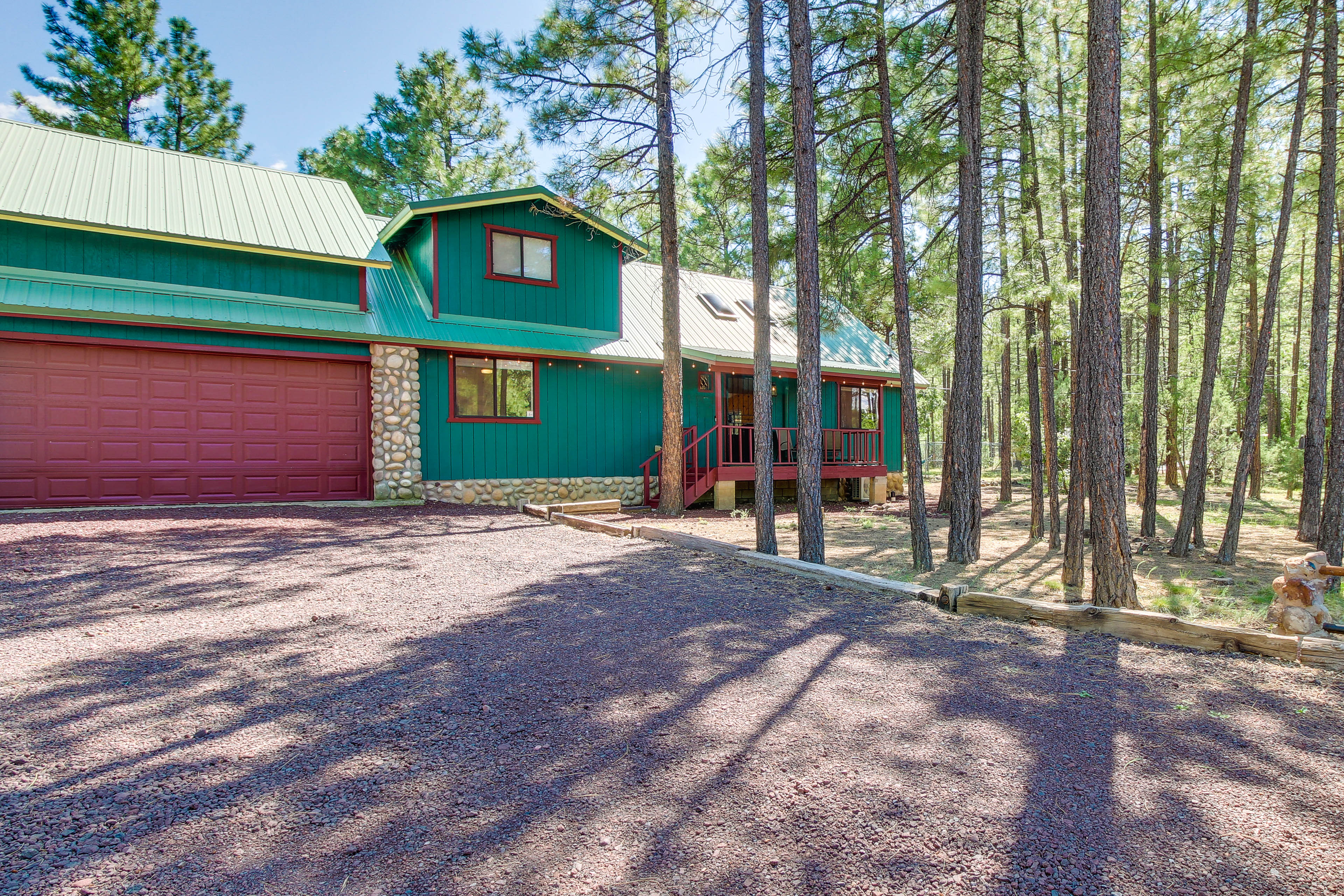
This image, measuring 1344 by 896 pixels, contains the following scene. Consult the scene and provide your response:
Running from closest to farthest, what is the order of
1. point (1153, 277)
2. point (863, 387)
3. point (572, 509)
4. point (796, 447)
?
point (1153, 277)
point (572, 509)
point (796, 447)
point (863, 387)

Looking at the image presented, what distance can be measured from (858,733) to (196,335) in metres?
10.3

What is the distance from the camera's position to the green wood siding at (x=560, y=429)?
11.2m

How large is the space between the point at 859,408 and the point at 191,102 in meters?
21.2

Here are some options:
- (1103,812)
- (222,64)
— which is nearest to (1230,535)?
(1103,812)

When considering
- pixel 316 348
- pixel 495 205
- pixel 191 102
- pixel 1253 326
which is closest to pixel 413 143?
pixel 191 102

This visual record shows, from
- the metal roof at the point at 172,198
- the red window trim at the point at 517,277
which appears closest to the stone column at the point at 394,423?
the metal roof at the point at 172,198

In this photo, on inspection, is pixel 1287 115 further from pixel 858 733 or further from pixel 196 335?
pixel 196 335

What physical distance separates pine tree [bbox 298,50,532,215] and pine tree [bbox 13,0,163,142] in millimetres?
5067

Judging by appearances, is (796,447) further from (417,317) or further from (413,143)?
(413,143)

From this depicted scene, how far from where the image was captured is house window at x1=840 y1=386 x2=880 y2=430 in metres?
16.9

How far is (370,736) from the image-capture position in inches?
105

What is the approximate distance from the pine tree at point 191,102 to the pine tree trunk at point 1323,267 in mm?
24078

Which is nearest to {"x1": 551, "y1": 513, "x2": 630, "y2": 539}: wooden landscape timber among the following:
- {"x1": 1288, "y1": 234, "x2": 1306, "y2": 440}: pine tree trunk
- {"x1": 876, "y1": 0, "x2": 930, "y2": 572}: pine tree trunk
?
{"x1": 876, "y1": 0, "x2": 930, "y2": 572}: pine tree trunk

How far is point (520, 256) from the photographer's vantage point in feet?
40.7
